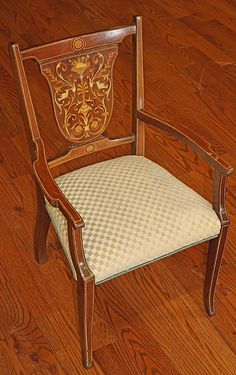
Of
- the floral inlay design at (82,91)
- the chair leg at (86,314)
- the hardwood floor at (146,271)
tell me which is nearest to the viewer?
the chair leg at (86,314)

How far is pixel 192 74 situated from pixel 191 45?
0.97ft

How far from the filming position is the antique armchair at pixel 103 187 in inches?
65.9

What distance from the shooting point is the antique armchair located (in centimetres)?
167

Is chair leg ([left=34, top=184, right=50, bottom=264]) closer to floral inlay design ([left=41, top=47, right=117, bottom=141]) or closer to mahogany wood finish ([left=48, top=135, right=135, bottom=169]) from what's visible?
mahogany wood finish ([left=48, top=135, right=135, bottom=169])

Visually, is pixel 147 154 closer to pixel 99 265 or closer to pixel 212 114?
pixel 212 114

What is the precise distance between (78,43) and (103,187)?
428mm

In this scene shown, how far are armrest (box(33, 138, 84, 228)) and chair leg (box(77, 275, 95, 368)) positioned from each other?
199 mm

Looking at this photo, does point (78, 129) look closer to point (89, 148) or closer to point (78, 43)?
point (89, 148)

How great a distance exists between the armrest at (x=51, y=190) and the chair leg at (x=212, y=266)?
50 centimetres

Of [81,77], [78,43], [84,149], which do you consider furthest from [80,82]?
[84,149]

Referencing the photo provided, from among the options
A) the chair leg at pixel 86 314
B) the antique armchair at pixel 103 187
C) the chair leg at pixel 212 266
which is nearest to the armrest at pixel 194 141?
the antique armchair at pixel 103 187

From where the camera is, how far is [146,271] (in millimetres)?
2229

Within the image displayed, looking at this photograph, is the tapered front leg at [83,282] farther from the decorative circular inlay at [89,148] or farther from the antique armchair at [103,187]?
the decorative circular inlay at [89,148]

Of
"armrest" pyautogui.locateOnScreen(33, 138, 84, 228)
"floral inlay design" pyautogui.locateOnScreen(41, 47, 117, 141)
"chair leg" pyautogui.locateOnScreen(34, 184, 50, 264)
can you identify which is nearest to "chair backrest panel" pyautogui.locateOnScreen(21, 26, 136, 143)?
"floral inlay design" pyautogui.locateOnScreen(41, 47, 117, 141)
